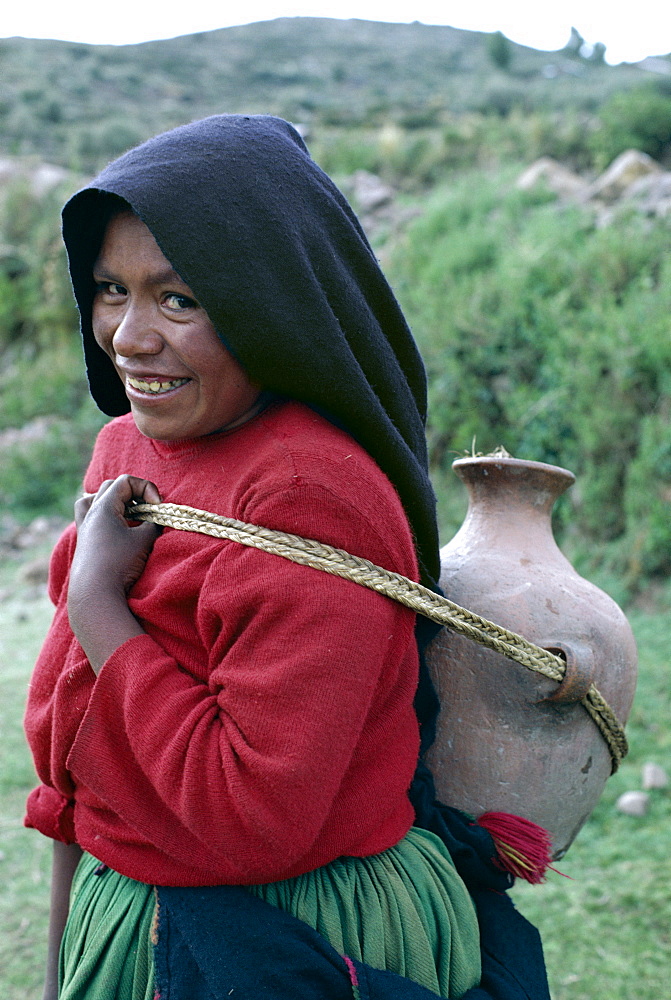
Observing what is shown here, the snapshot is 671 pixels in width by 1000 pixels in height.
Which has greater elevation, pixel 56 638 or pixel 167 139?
pixel 167 139

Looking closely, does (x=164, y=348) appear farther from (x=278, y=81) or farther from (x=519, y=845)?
(x=278, y=81)

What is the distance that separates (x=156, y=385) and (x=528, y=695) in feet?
3.10

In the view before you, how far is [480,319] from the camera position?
684 cm

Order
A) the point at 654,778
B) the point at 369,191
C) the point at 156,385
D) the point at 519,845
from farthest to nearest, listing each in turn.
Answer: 1. the point at 369,191
2. the point at 654,778
3. the point at 519,845
4. the point at 156,385

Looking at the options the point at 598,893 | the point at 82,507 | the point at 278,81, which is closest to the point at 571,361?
the point at 598,893

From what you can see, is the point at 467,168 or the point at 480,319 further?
the point at 467,168

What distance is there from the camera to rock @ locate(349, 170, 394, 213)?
1353cm

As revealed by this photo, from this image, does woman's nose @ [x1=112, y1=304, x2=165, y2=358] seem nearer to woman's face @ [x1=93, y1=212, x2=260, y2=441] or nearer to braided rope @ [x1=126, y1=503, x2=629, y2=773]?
woman's face @ [x1=93, y1=212, x2=260, y2=441]

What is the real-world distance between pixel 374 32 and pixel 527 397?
5358 cm

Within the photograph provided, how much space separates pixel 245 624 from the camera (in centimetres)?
120

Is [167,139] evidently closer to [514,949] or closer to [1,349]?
[514,949]

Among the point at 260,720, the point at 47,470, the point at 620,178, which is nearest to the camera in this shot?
the point at 260,720

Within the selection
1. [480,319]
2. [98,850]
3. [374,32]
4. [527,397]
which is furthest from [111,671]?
[374,32]

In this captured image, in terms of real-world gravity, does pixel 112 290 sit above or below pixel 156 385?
above
